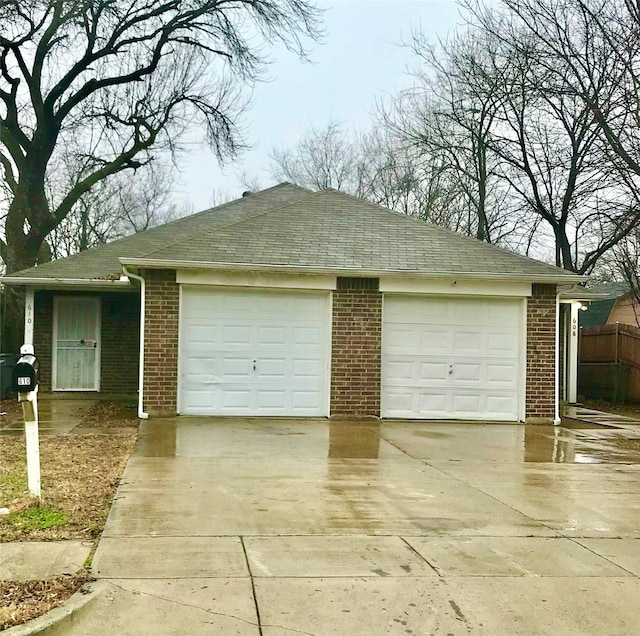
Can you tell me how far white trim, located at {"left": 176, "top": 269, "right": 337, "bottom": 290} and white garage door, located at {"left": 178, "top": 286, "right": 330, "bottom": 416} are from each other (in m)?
0.23

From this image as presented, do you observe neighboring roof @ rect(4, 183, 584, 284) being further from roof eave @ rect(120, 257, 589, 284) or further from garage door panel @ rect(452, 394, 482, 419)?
garage door panel @ rect(452, 394, 482, 419)

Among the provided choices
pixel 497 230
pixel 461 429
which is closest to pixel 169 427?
pixel 461 429

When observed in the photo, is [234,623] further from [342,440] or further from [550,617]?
[342,440]

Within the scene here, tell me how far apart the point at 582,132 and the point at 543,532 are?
59.5ft

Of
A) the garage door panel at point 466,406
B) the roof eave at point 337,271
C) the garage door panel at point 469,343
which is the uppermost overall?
the roof eave at point 337,271

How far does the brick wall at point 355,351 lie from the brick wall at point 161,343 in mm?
2762

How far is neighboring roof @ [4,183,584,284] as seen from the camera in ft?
41.7

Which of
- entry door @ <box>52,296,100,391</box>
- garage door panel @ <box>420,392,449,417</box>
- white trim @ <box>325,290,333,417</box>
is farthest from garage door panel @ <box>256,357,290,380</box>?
entry door @ <box>52,296,100,391</box>

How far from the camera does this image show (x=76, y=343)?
1645 cm

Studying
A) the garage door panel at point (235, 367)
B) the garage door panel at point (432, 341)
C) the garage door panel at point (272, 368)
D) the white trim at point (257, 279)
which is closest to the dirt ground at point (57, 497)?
the garage door panel at point (235, 367)

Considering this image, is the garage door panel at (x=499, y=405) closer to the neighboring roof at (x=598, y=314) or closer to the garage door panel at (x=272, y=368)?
the garage door panel at (x=272, y=368)

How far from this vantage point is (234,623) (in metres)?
3.99

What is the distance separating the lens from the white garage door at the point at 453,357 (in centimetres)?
1329

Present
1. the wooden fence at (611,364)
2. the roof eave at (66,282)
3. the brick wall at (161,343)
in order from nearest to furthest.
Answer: the brick wall at (161,343), the roof eave at (66,282), the wooden fence at (611,364)
